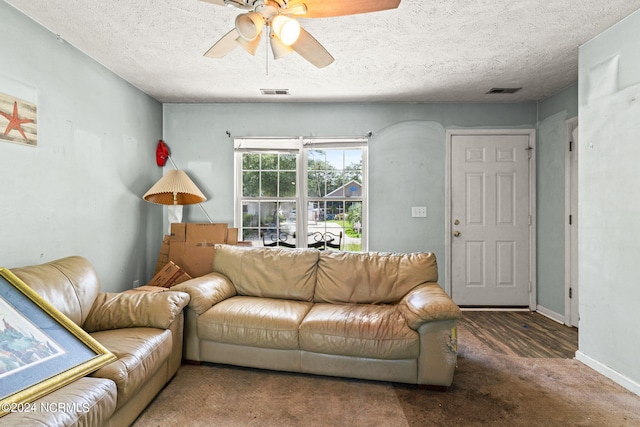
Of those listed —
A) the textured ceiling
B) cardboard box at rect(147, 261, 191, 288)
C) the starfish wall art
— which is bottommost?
cardboard box at rect(147, 261, 191, 288)

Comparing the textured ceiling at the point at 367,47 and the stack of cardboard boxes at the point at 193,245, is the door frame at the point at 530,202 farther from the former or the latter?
the stack of cardboard boxes at the point at 193,245

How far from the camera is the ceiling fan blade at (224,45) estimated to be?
184 cm

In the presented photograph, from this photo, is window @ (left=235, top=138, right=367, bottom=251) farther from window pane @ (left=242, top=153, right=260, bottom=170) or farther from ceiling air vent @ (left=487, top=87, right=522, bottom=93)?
ceiling air vent @ (left=487, top=87, right=522, bottom=93)

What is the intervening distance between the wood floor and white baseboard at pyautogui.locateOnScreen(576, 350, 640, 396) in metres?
0.12

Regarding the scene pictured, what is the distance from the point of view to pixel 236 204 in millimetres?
4141

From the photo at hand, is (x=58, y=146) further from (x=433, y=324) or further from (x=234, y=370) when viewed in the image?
(x=433, y=324)

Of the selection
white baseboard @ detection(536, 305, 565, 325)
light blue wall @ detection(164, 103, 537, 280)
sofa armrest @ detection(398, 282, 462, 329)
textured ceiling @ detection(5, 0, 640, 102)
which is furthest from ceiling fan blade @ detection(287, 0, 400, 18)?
white baseboard @ detection(536, 305, 565, 325)

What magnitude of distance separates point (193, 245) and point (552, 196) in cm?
393

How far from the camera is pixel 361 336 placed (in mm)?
2178

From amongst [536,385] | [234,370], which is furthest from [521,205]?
[234,370]

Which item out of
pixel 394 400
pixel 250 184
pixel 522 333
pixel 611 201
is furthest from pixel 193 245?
pixel 611 201

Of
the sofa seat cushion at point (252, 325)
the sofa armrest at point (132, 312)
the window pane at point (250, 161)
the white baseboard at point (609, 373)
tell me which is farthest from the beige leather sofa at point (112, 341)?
the white baseboard at point (609, 373)

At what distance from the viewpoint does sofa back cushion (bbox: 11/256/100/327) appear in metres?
1.86

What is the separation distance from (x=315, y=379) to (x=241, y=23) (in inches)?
85.1
